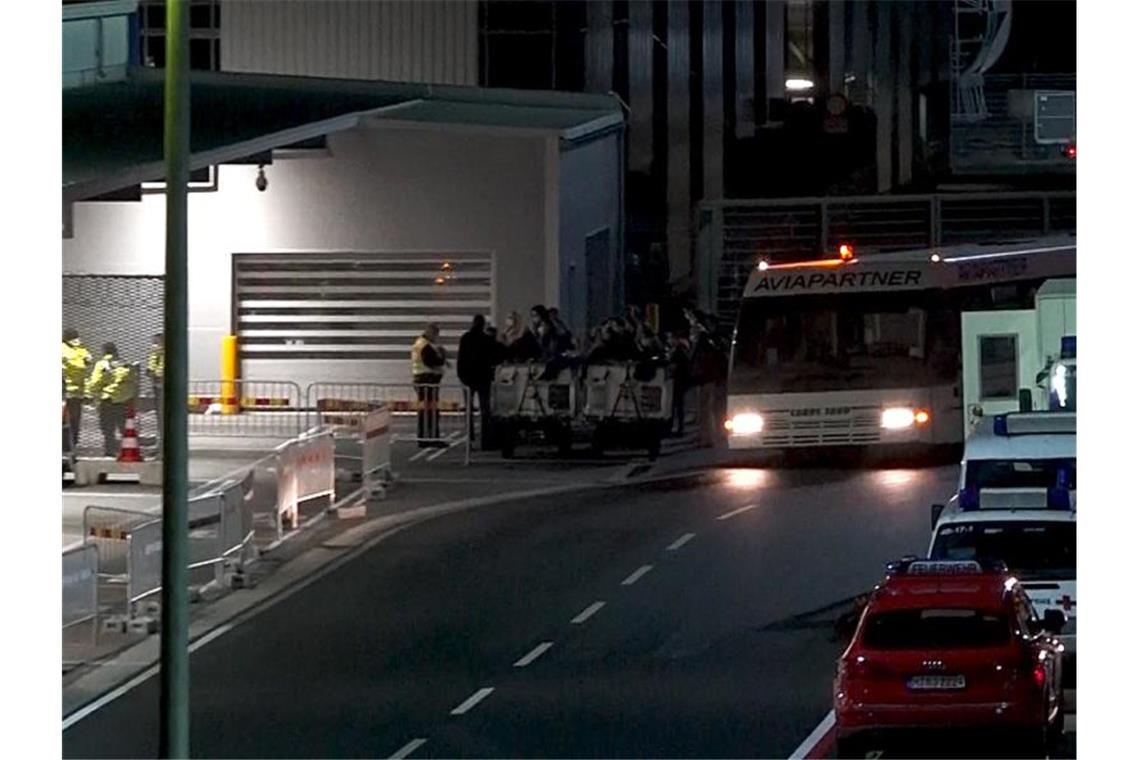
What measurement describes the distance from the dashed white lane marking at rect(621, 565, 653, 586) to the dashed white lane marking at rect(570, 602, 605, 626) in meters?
0.98

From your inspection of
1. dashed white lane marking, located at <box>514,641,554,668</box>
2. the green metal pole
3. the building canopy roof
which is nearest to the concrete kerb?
dashed white lane marking, located at <box>514,641,554,668</box>

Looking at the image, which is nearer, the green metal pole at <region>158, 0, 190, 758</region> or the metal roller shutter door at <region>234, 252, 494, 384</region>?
the green metal pole at <region>158, 0, 190, 758</region>

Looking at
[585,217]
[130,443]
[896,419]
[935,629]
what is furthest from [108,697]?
[585,217]

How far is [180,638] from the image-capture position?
11594 millimetres

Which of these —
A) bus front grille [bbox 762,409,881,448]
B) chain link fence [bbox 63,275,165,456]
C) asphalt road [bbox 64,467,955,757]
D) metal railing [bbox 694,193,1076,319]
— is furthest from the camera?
metal railing [bbox 694,193,1076,319]

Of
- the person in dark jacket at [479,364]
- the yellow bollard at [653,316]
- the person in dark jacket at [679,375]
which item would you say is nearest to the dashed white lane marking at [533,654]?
the person in dark jacket at [479,364]

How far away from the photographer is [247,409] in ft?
114

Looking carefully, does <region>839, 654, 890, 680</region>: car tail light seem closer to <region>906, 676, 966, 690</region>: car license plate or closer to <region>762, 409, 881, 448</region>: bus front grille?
<region>906, 676, 966, 690</region>: car license plate

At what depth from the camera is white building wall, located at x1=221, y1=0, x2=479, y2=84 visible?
39.3 metres

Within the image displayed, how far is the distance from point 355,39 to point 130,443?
1430cm

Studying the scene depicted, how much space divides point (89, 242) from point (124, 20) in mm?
11007

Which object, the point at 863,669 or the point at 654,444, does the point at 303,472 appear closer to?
the point at 654,444

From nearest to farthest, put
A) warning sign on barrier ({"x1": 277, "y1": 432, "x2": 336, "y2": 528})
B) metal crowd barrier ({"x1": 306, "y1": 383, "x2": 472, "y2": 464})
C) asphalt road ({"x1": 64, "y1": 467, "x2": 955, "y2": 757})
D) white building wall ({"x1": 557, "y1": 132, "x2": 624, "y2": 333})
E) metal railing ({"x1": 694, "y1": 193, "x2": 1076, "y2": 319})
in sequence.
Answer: asphalt road ({"x1": 64, "y1": 467, "x2": 955, "y2": 757}), warning sign on barrier ({"x1": 277, "y1": 432, "x2": 336, "y2": 528}), metal crowd barrier ({"x1": 306, "y1": 383, "x2": 472, "y2": 464}), white building wall ({"x1": 557, "y1": 132, "x2": 624, "y2": 333}), metal railing ({"x1": 694, "y1": 193, "x2": 1076, "y2": 319})
